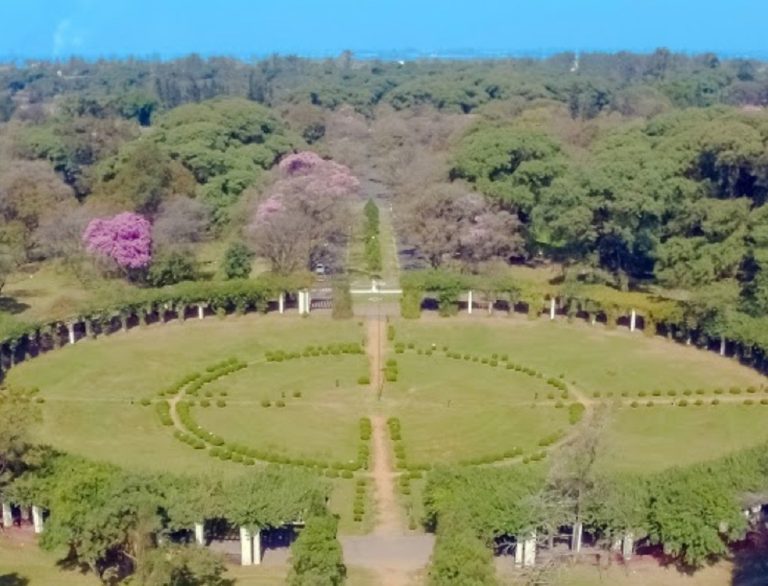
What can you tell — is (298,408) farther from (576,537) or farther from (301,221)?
(301,221)

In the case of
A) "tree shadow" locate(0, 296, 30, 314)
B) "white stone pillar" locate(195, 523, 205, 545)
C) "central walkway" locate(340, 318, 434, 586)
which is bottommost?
"central walkway" locate(340, 318, 434, 586)

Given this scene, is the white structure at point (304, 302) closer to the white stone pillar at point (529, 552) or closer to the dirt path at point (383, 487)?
the dirt path at point (383, 487)

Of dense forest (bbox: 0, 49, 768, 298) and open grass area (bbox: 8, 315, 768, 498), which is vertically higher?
dense forest (bbox: 0, 49, 768, 298)

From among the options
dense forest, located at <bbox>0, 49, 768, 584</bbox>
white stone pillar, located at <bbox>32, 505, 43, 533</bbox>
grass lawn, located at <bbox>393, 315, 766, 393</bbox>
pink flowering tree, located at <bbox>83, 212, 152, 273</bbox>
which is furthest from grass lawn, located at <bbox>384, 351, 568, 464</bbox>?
pink flowering tree, located at <bbox>83, 212, 152, 273</bbox>

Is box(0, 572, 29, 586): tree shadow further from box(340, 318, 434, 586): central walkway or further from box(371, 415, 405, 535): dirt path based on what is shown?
box(371, 415, 405, 535): dirt path

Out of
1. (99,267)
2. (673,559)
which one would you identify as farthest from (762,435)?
(99,267)

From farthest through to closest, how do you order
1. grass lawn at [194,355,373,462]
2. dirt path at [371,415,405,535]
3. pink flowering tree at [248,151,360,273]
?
pink flowering tree at [248,151,360,273], grass lawn at [194,355,373,462], dirt path at [371,415,405,535]

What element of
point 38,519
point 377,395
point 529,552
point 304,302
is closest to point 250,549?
point 38,519

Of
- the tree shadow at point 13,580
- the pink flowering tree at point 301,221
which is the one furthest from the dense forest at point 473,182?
the tree shadow at point 13,580
